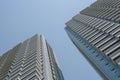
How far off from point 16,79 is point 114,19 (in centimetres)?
2344

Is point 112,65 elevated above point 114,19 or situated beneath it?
situated beneath

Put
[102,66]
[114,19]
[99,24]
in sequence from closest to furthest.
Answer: [102,66] < [114,19] < [99,24]

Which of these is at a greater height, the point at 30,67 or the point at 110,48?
the point at 30,67

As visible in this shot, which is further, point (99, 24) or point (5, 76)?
point (99, 24)

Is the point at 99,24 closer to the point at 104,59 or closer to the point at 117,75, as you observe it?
the point at 104,59

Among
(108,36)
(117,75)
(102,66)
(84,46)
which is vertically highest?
(84,46)

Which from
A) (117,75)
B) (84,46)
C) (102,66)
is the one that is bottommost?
(117,75)

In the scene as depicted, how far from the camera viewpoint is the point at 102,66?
201 ft

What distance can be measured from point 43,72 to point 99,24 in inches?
779

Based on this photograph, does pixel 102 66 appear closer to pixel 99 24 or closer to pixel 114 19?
pixel 114 19

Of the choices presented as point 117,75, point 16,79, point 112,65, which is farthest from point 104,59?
point 16,79

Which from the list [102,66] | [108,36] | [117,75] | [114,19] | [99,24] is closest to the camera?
[117,75]

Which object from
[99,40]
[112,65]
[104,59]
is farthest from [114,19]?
[112,65]

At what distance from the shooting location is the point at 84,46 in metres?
83.5
